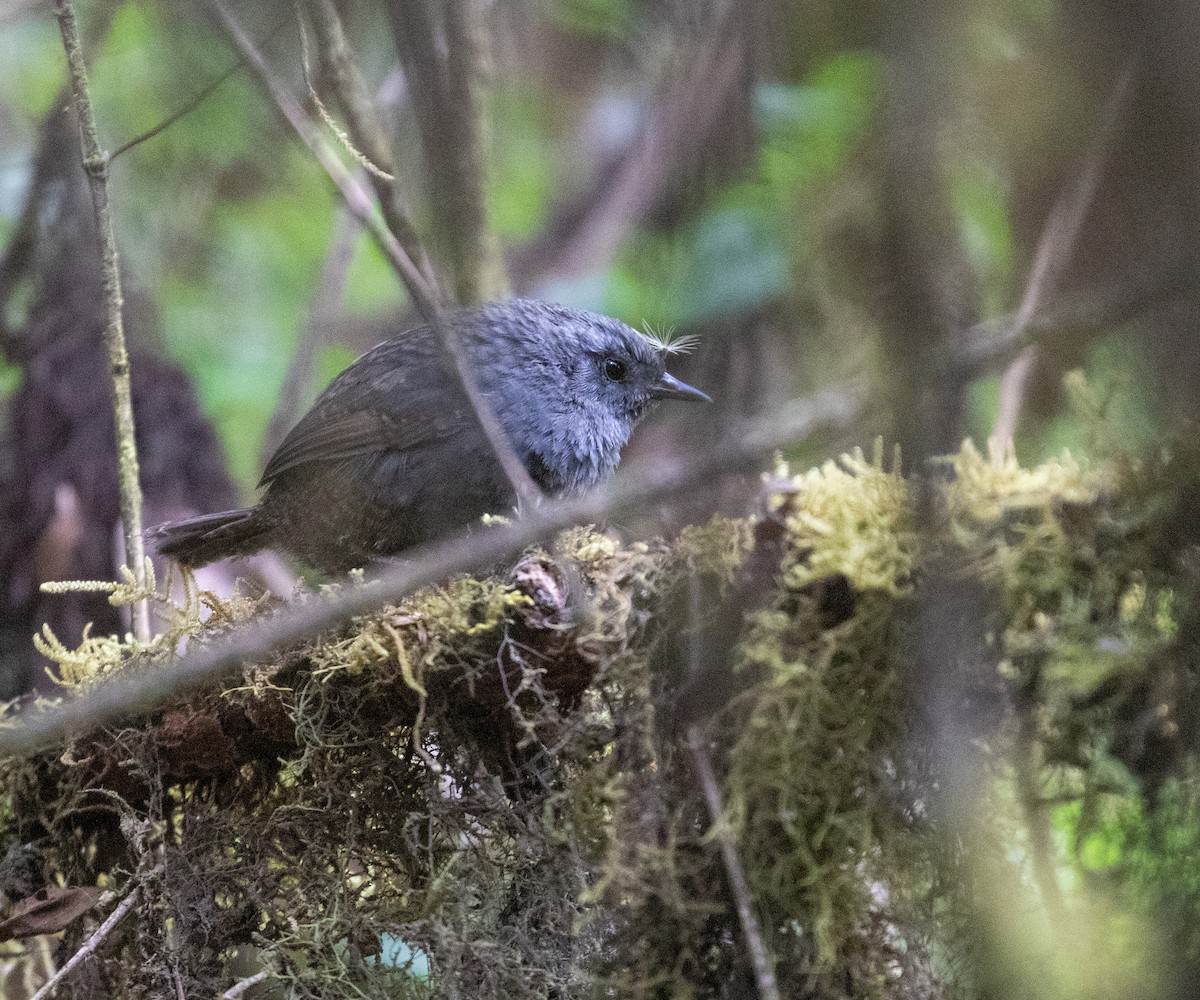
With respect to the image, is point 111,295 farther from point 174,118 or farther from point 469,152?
point 469,152

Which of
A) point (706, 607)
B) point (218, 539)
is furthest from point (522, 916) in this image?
point (218, 539)

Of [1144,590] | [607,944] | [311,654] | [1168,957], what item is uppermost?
[311,654]

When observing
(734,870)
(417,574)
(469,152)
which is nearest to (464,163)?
(469,152)

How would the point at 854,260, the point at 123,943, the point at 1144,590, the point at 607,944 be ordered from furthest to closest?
the point at 854,260 → the point at 123,943 → the point at 607,944 → the point at 1144,590

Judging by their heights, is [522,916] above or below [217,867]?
below

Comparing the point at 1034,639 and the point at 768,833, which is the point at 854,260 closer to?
the point at 1034,639

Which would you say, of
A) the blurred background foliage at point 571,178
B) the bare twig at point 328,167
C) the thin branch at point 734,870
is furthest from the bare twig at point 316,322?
the thin branch at point 734,870

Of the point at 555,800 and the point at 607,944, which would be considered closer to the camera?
the point at 607,944

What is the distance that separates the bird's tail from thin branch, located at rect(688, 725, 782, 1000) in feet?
5.56

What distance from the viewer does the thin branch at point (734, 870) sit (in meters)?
1.33

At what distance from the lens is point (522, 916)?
166cm

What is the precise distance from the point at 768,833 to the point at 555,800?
34 centimetres

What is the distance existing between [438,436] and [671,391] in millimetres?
694

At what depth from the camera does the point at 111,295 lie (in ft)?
8.36
